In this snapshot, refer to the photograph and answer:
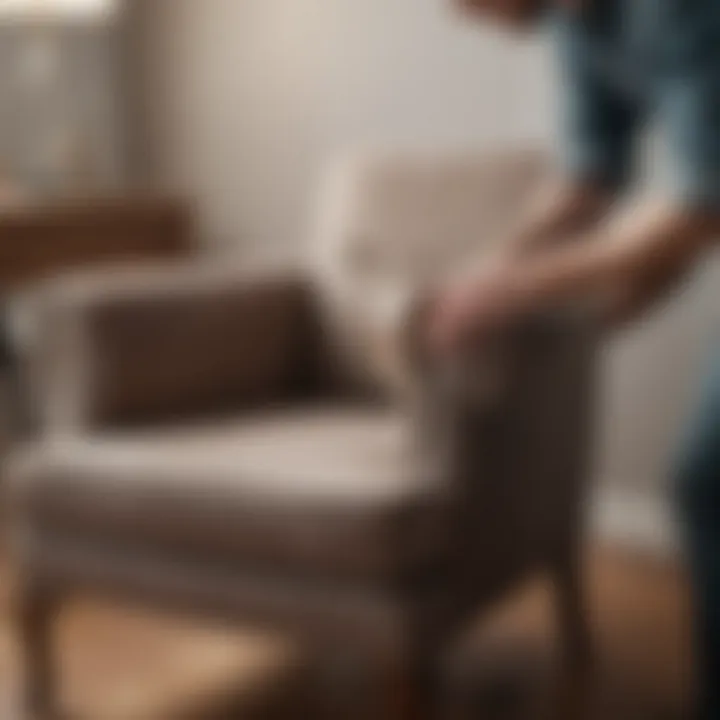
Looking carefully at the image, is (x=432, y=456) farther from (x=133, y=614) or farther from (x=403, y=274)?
(x=133, y=614)

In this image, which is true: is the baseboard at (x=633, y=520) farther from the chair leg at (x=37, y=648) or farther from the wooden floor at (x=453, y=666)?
the chair leg at (x=37, y=648)

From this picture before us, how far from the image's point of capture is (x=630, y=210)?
1.34 meters

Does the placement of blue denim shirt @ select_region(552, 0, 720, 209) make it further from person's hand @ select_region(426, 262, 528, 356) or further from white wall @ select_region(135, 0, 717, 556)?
white wall @ select_region(135, 0, 717, 556)

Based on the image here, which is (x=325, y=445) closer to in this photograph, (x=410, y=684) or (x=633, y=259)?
(x=410, y=684)

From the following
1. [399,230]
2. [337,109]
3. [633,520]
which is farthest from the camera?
[337,109]

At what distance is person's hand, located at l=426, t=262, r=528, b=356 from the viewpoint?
1.30 m

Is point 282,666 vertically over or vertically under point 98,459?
under

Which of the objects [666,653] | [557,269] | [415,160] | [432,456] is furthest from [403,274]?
[557,269]

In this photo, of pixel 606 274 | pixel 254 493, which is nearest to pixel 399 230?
pixel 254 493

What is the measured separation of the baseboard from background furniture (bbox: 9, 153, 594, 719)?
554 mm

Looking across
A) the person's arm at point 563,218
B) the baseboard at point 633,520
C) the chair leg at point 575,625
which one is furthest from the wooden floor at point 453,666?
the person's arm at point 563,218

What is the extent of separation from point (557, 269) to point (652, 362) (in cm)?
136

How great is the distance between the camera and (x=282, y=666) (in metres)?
2.15

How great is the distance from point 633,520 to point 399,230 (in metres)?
0.81
